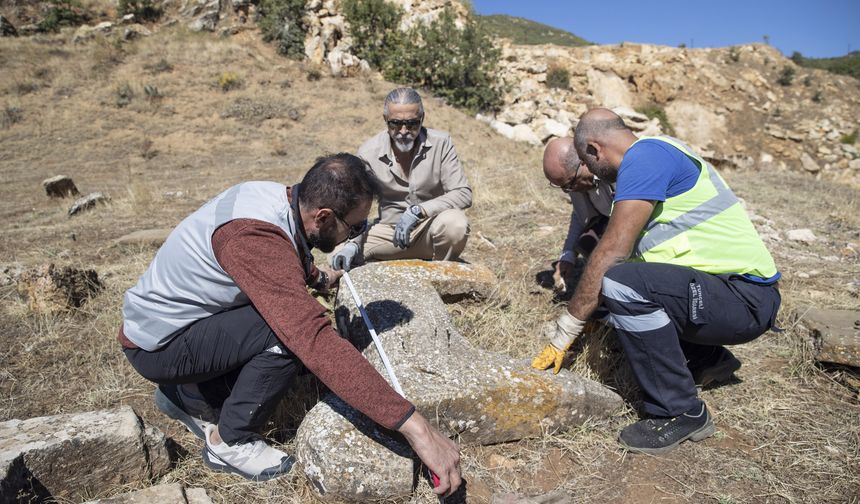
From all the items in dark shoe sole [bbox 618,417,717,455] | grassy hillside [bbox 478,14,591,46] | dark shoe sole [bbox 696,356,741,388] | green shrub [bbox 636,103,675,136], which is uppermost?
grassy hillside [bbox 478,14,591,46]

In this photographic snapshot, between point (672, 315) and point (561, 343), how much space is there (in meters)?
0.49

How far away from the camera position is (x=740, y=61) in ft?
70.0

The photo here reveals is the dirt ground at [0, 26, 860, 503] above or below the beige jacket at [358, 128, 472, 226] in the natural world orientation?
below

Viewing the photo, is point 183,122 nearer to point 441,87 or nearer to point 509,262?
point 441,87

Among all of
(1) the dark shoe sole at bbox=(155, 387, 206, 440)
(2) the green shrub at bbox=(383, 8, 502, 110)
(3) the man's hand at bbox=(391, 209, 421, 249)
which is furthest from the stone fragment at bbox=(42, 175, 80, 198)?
(2) the green shrub at bbox=(383, 8, 502, 110)

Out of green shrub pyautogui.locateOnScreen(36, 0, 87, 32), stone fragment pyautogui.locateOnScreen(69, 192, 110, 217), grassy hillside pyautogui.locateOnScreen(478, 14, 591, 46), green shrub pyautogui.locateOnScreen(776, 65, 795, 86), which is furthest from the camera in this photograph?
grassy hillside pyautogui.locateOnScreen(478, 14, 591, 46)

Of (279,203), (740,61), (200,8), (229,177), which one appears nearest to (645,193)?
(279,203)

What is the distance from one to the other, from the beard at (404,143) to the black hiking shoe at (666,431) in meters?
2.28

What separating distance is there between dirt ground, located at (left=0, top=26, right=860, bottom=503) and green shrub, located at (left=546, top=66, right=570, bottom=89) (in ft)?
23.3

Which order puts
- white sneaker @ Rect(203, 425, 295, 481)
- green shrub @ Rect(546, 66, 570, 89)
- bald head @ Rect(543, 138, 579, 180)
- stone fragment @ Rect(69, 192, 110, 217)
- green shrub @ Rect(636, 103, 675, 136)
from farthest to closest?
green shrub @ Rect(546, 66, 570, 89), green shrub @ Rect(636, 103, 675, 136), stone fragment @ Rect(69, 192, 110, 217), bald head @ Rect(543, 138, 579, 180), white sneaker @ Rect(203, 425, 295, 481)

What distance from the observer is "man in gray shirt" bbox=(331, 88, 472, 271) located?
350 centimetres

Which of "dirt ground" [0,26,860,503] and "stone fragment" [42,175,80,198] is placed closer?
"dirt ground" [0,26,860,503]

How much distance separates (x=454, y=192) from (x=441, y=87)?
13.7 m

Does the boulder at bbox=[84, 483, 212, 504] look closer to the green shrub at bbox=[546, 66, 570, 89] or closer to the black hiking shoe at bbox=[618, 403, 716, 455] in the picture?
→ the black hiking shoe at bbox=[618, 403, 716, 455]
